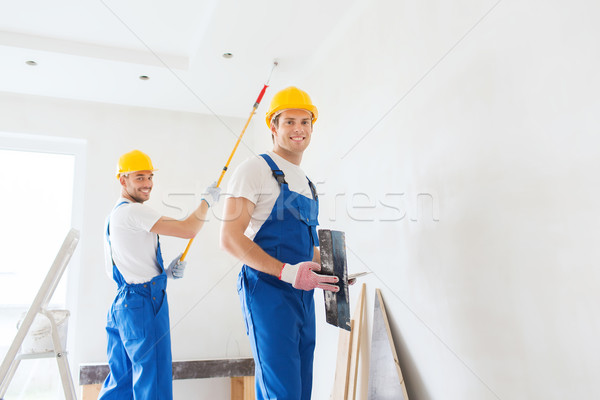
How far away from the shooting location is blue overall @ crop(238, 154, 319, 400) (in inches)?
54.1

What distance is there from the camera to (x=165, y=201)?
12.6ft

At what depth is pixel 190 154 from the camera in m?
3.98

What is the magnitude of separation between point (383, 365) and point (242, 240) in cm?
89

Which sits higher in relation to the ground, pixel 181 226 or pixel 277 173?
pixel 277 173

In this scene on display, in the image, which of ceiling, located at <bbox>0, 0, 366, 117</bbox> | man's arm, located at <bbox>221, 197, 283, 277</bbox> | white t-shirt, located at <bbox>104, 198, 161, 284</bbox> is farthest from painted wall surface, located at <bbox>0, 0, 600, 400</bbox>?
white t-shirt, located at <bbox>104, 198, 161, 284</bbox>

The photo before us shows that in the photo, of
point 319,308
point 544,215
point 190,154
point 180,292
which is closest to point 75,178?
point 190,154

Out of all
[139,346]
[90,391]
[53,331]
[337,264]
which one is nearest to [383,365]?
[337,264]

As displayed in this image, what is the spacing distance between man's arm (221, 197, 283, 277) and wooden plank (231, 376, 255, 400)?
88.1 inches

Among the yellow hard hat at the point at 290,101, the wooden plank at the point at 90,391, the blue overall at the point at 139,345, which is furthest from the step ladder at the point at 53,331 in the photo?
the wooden plank at the point at 90,391

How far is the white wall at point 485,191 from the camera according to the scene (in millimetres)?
1092

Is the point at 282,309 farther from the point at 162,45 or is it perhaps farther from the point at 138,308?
the point at 162,45

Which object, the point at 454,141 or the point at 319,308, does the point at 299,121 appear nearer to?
the point at 454,141

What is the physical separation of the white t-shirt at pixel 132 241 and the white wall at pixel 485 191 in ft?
3.56

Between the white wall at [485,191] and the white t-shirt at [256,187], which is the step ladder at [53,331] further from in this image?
the white wall at [485,191]
